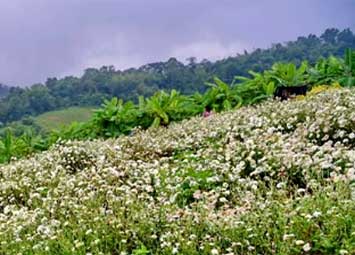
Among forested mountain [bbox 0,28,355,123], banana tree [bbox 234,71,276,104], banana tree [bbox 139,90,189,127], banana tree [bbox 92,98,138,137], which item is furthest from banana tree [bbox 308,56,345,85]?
forested mountain [bbox 0,28,355,123]

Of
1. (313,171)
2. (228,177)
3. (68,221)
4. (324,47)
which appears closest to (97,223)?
(68,221)

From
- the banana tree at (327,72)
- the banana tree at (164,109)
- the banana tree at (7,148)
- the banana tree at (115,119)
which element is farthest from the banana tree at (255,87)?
the banana tree at (7,148)

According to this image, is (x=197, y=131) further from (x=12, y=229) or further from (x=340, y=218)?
(x=340, y=218)

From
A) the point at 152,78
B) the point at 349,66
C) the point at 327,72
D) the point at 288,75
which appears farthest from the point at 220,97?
the point at 152,78

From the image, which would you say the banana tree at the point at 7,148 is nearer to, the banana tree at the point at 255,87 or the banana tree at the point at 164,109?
the banana tree at the point at 164,109

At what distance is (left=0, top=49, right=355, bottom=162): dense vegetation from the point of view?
11016mm

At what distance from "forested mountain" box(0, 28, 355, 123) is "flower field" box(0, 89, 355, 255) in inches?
412

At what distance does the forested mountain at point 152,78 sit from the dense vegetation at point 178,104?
6.01 m

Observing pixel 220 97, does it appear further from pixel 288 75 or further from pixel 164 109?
pixel 288 75

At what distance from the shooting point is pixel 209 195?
15.7ft

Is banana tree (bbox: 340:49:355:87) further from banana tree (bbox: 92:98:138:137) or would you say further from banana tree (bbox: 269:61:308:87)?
banana tree (bbox: 92:98:138:137)

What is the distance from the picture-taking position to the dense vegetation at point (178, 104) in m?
11.0

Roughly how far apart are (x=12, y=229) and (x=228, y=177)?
1.68 metres

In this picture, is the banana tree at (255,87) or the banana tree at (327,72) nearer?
the banana tree at (255,87)
